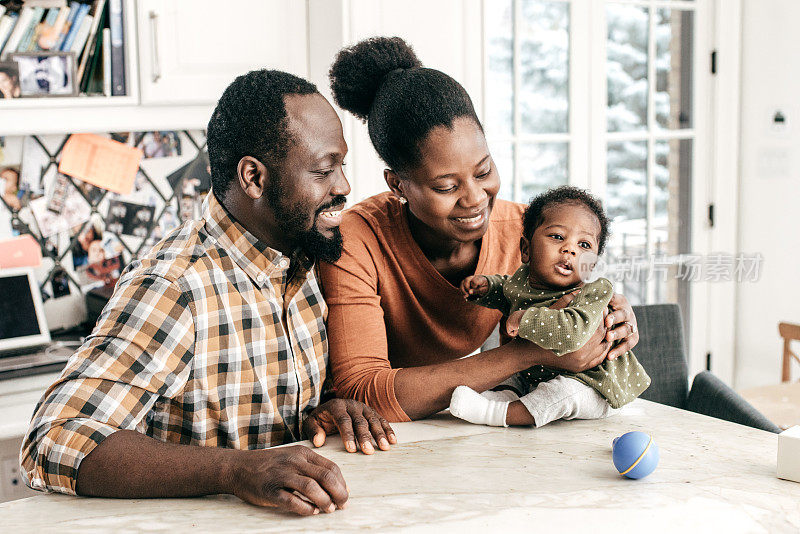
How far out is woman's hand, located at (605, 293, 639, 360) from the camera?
4.72ft

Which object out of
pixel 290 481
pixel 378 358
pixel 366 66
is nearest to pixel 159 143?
pixel 366 66

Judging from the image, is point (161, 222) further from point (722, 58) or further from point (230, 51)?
point (722, 58)

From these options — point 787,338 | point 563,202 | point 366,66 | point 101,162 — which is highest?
point 366,66

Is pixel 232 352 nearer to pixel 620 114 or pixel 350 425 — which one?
pixel 350 425

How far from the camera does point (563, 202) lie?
1.57 meters

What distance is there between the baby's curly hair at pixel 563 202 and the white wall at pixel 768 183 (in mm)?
2444

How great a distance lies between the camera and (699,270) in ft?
12.7

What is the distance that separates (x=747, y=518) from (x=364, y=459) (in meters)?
0.55

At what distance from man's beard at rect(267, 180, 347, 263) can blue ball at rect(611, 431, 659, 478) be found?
64 cm

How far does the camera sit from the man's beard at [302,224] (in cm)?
144

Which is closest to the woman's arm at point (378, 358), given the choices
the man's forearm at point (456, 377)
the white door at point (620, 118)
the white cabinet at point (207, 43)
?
the man's forearm at point (456, 377)

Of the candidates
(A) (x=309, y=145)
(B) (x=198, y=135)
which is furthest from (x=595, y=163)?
(A) (x=309, y=145)

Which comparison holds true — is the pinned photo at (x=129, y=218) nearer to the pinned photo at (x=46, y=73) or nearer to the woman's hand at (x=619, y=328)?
the pinned photo at (x=46, y=73)

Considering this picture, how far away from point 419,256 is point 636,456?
655 millimetres
